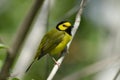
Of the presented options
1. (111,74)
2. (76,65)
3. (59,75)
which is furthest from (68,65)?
(111,74)

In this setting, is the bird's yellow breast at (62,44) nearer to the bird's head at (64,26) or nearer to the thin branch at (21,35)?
the bird's head at (64,26)

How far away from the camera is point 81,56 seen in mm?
7301

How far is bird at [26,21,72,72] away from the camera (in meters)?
3.62

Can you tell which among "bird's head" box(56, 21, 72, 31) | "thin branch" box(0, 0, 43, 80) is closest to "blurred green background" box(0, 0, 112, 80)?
"bird's head" box(56, 21, 72, 31)

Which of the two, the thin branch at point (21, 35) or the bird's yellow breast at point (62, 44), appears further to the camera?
the bird's yellow breast at point (62, 44)

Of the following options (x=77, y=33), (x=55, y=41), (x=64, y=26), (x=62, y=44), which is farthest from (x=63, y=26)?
(x=77, y=33)

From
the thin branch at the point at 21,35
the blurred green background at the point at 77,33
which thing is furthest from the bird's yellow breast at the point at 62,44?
the thin branch at the point at 21,35

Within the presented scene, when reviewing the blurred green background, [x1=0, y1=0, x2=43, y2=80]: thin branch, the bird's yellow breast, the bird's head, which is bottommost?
the blurred green background

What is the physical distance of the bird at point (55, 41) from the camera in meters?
3.62

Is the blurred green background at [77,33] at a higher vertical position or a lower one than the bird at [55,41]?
lower

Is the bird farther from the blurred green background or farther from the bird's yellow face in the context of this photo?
the blurred green background

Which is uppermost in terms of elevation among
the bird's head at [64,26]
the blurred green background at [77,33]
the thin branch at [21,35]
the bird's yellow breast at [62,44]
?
the thin branch at [21,35]

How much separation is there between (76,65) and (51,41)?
3201 millimetres

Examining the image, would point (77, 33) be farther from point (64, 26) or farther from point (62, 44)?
point (62, 44)
